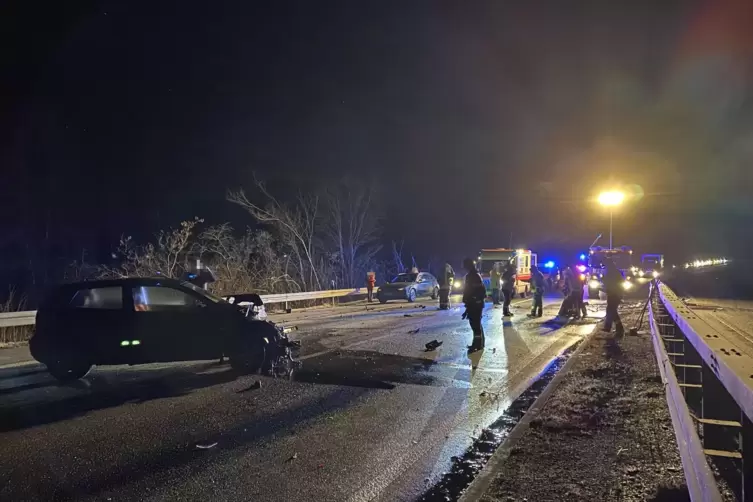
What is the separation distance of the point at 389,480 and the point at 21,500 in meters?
2.78

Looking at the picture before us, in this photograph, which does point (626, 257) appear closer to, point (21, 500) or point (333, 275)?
point (333, 275)

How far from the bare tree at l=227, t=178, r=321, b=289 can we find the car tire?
21078 mm

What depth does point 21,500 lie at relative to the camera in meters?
4.00

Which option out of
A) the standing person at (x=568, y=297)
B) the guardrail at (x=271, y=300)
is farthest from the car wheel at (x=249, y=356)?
the standing person at (x=568, y=297)

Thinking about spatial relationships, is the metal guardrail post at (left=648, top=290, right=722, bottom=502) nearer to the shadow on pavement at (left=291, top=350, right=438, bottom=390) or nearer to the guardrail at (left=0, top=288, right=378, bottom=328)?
the shadow on pavement at (left=291, top=350, right=438, bottom=390)

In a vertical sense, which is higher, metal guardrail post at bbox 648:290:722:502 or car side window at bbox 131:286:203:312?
car side window at bbox 131:286:203:312

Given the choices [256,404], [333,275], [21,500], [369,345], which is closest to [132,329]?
[256,404]

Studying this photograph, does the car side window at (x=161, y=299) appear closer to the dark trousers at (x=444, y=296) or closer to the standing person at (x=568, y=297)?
the standing person at (x=568, y=297)

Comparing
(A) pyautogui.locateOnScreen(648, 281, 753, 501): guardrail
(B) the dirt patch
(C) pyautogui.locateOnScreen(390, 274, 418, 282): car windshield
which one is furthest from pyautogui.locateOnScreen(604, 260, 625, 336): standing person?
(C) pyautogui.locateOnScreen(390, 274, 418, 282): car windshield

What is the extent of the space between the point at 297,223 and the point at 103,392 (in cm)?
2413

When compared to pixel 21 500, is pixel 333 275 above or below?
above

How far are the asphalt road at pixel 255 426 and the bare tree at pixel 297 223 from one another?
20.1 metres

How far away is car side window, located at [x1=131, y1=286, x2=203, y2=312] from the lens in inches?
322

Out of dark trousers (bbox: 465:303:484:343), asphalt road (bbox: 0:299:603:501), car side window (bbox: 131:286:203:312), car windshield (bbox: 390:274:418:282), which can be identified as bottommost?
asphalt road (bbox: 0:299:603:501)
